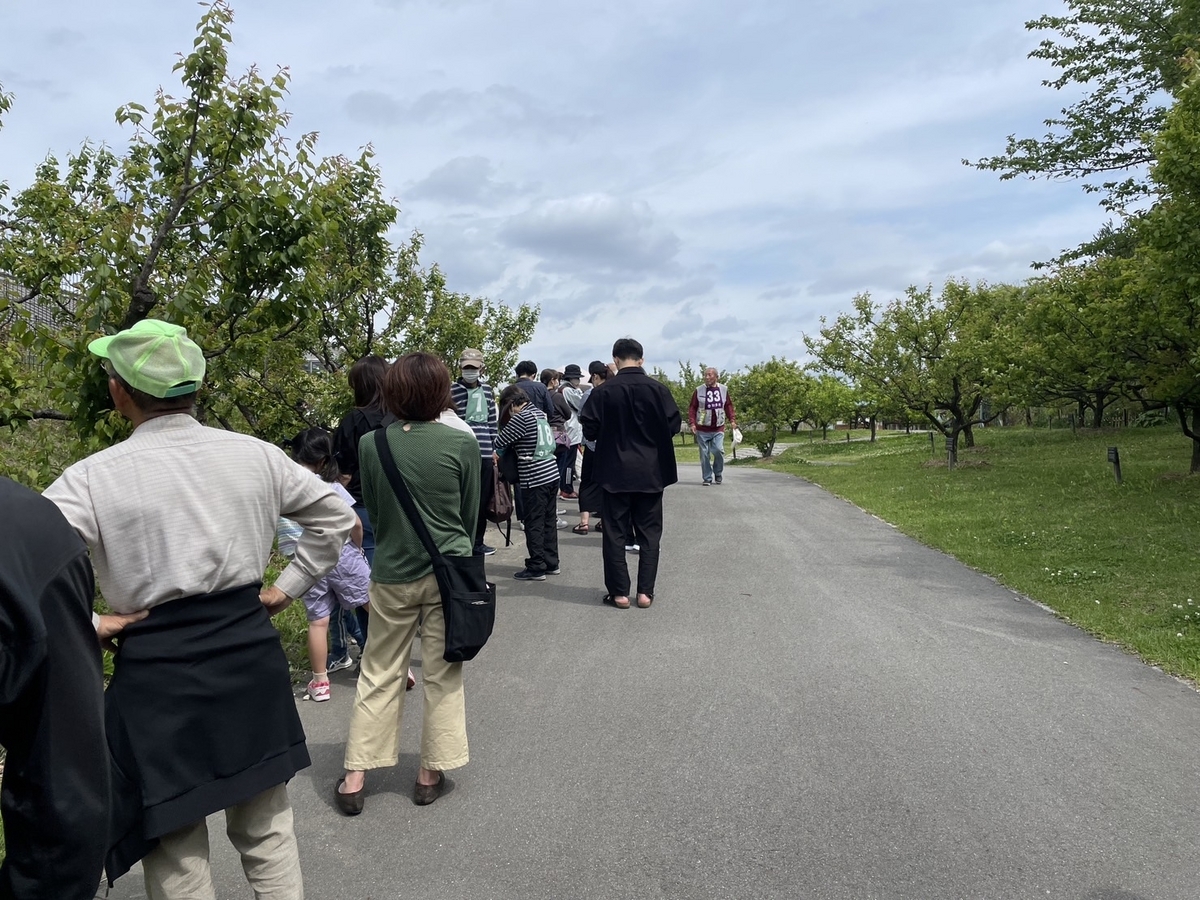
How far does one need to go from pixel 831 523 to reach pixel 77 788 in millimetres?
10595

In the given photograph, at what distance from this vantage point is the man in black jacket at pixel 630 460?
7.00m

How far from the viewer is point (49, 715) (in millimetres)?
1489

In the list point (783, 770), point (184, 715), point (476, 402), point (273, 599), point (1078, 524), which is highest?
point (476, 402)

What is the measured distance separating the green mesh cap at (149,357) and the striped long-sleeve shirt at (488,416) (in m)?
4.84

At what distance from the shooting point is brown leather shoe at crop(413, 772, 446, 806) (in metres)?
3.72

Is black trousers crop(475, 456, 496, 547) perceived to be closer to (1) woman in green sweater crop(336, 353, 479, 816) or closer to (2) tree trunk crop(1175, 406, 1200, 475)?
(1) woman in green sweater crop(336, 353, 479, 816)

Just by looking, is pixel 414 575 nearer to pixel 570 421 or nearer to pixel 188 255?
pixel 188 255

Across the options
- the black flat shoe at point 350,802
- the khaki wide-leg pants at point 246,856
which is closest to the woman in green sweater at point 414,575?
the black flat shoe at point 350,802

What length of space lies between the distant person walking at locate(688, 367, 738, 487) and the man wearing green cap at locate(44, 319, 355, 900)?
505 inches

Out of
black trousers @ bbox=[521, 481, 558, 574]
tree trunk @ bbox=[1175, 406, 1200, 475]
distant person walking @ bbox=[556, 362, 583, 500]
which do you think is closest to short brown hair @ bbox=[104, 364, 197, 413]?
black trousers @ bbox=[521, 481, 558, 574]

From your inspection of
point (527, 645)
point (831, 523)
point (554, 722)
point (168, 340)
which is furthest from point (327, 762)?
point (831, 523)

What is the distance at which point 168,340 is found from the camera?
239cm

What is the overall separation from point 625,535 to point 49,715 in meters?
5.71

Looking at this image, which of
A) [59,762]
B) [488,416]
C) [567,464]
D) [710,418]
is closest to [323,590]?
[488,416]
